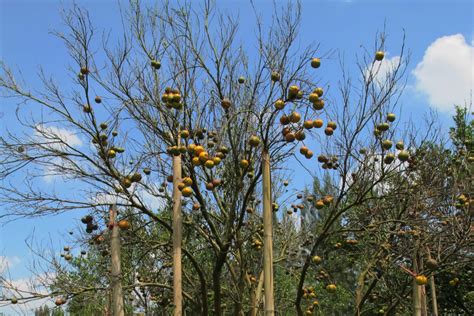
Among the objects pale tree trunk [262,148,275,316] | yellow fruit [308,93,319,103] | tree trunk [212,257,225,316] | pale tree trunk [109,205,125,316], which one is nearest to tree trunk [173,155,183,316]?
pale tree trunk [262,148,275,316]

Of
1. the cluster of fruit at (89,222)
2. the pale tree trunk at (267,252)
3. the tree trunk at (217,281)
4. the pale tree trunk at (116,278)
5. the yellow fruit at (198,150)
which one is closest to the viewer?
the pale tree trunk at (267,252)

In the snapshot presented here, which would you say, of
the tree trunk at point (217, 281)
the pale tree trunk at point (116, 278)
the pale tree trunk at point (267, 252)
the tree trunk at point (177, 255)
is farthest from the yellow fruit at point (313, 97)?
the tree trunk at point (217, 281)

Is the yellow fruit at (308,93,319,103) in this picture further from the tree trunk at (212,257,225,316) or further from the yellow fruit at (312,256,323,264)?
the tree trunk at (212,257,225,316)

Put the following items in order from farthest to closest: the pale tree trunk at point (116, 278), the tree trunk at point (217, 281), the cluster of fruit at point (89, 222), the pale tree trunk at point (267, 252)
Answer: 1. the tree trunk at point (217, 281)
2. the cluster of fruit at point (89, 222)
3. the pale tree trunk at point (116, 278)
4. the pale tree trunk at point (267, 252)

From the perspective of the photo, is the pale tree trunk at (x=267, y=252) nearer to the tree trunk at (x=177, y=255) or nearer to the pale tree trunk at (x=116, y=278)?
the tree trunk at (x=177, y=255)

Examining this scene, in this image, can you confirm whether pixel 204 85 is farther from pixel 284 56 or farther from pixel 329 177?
pixel 329 177

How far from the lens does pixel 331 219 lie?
18.7 ft

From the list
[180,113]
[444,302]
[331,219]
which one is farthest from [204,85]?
[444,302]

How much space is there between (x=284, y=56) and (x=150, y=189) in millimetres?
2610

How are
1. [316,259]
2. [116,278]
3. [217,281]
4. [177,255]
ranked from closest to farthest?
[177,255] < [116,278] < [316,259] < [217,281]

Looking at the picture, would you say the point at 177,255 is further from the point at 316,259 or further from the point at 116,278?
the point at 316,259

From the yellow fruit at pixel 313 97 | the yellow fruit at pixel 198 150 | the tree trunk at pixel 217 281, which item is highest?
the yellow fruit at pixel 313 97

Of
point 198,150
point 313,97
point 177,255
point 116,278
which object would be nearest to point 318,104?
point 313,97

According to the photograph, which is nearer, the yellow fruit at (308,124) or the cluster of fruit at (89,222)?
the yellow fruit at (308,124)
